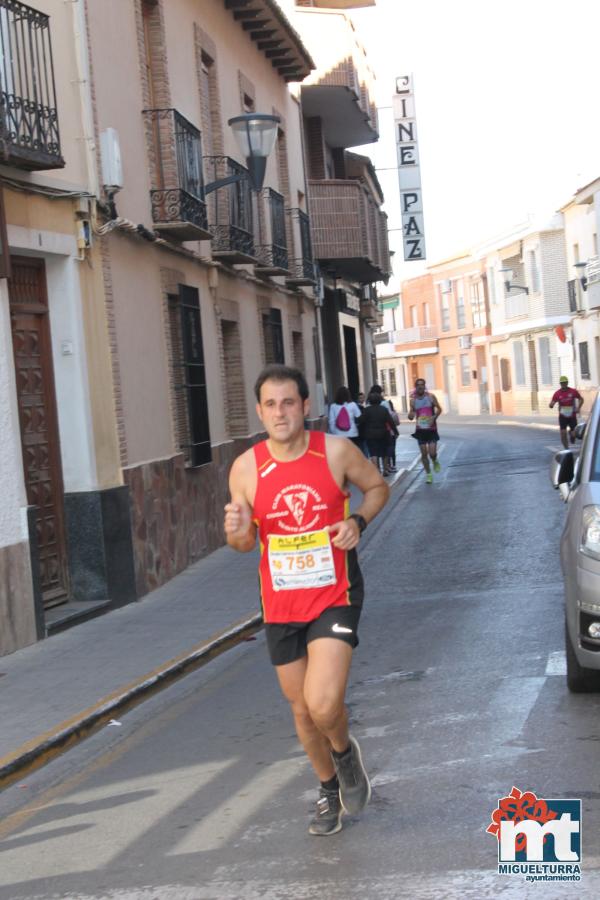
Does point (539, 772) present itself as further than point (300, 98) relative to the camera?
No

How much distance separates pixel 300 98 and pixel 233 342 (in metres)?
9.17

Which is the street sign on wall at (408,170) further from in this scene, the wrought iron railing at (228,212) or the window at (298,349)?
the wrought iron railing at (228,212)

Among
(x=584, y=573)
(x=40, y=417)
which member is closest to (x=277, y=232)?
(x=40, y=417)

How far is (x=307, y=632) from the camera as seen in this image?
537 cm

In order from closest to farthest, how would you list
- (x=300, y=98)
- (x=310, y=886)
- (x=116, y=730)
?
(x=310, y=886)
(x=116, y=730)
(x=300, y=98)

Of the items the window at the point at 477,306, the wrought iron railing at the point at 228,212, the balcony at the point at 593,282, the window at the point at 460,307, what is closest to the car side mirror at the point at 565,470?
the wrought iron railing at the point at 228,212

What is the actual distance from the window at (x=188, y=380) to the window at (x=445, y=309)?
63054 millimetres

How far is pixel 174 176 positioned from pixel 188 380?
2.37 m

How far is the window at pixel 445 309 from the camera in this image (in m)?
79.2

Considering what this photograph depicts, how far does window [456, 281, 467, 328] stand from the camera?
76562 millimetres

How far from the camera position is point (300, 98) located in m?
27.4

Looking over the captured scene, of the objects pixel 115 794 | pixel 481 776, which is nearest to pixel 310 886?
pixel 481 776

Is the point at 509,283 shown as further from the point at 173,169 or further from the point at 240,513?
the point at 240,513

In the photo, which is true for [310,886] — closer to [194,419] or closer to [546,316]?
[194,419]
